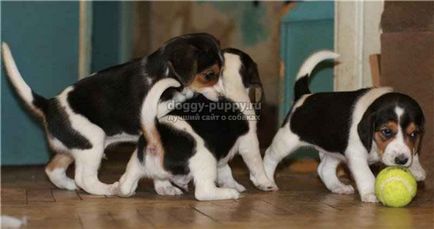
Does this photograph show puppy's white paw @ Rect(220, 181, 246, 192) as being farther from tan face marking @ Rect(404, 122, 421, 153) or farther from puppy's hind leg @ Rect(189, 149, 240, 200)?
tan face marking @ Rect(404, 122, 421, 153)

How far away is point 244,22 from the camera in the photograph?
39.1 feet

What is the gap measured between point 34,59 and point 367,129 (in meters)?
3.62

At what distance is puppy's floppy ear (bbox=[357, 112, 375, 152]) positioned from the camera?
15.5ft

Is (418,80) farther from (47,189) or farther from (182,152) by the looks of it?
(47,189)

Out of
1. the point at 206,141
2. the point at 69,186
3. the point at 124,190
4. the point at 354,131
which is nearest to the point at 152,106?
the point at 206,141

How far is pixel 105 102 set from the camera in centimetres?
528

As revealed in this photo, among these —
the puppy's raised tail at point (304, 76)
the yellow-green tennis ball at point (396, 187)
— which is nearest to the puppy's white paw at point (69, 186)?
the puppy's raised tail at point (304, 76)

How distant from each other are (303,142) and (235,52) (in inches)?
32.6

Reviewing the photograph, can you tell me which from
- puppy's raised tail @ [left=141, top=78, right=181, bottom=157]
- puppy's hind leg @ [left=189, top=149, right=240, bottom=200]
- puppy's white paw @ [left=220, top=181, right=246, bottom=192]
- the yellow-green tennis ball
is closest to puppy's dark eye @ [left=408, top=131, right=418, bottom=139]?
the yellow-green tennis ball

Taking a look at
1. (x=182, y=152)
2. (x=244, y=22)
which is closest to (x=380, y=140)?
(x=182, y=152)

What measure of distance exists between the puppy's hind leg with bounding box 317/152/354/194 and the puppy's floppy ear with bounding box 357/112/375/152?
0.76 meters

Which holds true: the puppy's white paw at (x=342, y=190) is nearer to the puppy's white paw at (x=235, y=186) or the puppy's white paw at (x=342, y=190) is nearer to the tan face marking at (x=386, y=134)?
the puppy's white paw at (x=235, y=186)

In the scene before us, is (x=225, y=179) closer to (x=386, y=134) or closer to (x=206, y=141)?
(x=206, y=141)

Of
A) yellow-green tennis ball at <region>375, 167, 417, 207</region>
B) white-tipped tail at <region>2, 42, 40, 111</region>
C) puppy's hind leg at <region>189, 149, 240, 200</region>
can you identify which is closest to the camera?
yellow-green tennis ball at <region>375, 167, 417, 207</region>
